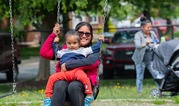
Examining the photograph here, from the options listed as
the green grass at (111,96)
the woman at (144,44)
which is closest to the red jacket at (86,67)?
the green grass at (111,96)

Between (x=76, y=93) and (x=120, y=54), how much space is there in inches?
426

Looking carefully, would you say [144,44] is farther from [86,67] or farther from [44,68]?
[44,68]

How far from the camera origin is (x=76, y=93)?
6129 millimetres

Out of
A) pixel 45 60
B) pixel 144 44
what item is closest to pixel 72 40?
pixel 144 44

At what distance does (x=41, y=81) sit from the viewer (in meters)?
16.6

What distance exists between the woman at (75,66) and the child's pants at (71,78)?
0.06 metres

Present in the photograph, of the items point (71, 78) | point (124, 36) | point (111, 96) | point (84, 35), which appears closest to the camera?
point (71, 78)

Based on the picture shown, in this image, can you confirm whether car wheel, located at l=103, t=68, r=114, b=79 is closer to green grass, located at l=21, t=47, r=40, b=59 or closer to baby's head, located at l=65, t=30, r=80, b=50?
baby's head, located at l=65, t=30, r=80, b=50

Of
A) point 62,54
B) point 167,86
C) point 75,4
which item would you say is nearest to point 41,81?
point 75,4

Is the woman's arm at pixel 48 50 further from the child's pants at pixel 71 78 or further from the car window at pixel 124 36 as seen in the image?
the car window at pixel 124 36

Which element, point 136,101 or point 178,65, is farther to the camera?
point 178,65

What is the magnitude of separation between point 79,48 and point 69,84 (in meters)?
0.65

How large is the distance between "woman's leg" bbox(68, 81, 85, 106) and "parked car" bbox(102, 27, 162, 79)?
10.6 meters

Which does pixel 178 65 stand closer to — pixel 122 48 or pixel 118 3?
pixel 118 3
